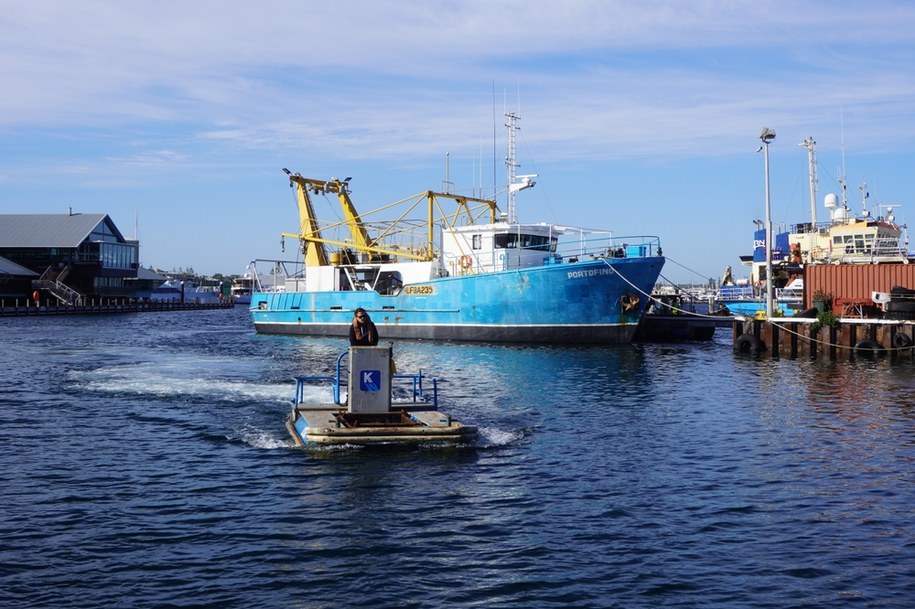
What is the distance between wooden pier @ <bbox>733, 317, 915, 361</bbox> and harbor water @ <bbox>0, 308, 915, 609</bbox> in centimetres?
1021

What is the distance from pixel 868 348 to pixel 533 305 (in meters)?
13.2

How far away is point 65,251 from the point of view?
82188 mm

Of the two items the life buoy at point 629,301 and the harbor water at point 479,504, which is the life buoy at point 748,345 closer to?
the life buoy at point 629,301

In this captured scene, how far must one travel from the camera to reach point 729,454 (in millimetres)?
14328

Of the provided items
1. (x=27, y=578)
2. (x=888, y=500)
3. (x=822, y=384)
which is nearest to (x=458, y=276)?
(x=822, y=384)

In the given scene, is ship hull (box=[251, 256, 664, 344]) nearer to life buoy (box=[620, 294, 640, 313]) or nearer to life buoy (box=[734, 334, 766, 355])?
life buoy (box=[620, 294, 640, 313])

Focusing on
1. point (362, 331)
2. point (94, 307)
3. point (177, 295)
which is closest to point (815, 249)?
point (362, 331)

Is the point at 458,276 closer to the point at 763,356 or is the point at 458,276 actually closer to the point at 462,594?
the point at 763,356

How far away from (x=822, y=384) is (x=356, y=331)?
15.1m

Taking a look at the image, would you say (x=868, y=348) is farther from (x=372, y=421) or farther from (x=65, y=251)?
(x=65, y=251)

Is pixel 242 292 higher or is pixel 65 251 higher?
pixel 65 251

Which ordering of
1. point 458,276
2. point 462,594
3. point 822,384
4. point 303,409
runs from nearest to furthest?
point 462,594
point 303,409
point 822,384
point 458,276

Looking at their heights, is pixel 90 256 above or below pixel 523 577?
above

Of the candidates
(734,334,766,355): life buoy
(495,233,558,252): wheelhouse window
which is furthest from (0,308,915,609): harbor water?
(495,233,558,252): wheelhouse window
